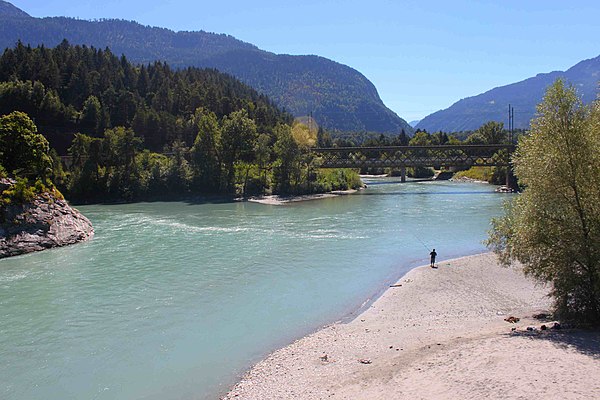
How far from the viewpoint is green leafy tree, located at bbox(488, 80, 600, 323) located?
658 inches

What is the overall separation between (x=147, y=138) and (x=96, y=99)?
15.8m

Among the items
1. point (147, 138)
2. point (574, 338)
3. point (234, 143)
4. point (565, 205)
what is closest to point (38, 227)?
point (565, 205)

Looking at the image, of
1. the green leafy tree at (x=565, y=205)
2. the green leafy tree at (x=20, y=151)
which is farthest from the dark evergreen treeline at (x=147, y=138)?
the green leafy tree at (x=565, y=205)

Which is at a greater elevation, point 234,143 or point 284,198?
point 234,143

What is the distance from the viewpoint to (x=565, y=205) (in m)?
17.3

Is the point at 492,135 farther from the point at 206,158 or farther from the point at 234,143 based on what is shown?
the point at 206,158

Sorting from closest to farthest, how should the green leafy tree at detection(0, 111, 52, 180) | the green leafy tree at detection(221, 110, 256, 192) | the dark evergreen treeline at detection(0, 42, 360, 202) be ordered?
the green leafy tree at detection(0, 111, 52, 180) → the dark evergreen treeline at detection(0, 42, 360, 202) → the green leafy tree at detection(221, 110, 256, 192)

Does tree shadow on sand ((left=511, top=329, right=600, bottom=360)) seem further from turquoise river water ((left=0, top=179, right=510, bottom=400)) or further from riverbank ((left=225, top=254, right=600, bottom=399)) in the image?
turquoise river water ((left=0, top=179, right=510, bottom=400))

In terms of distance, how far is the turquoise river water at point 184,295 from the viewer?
52.5 feet

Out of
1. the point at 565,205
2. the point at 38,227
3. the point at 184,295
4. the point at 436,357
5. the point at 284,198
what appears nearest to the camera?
the point at 436,357

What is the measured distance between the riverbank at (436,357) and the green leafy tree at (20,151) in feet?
124

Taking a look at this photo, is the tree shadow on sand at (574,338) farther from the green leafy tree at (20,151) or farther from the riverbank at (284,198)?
the riverbank at (284,198)

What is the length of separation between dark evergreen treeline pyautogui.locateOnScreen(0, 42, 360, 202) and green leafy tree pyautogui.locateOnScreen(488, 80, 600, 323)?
48946mm

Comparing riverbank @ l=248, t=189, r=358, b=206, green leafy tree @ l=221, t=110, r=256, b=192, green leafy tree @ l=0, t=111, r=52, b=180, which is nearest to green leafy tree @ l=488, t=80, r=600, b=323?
green leafy tree @ l=0, t=111, r=52, b=180
